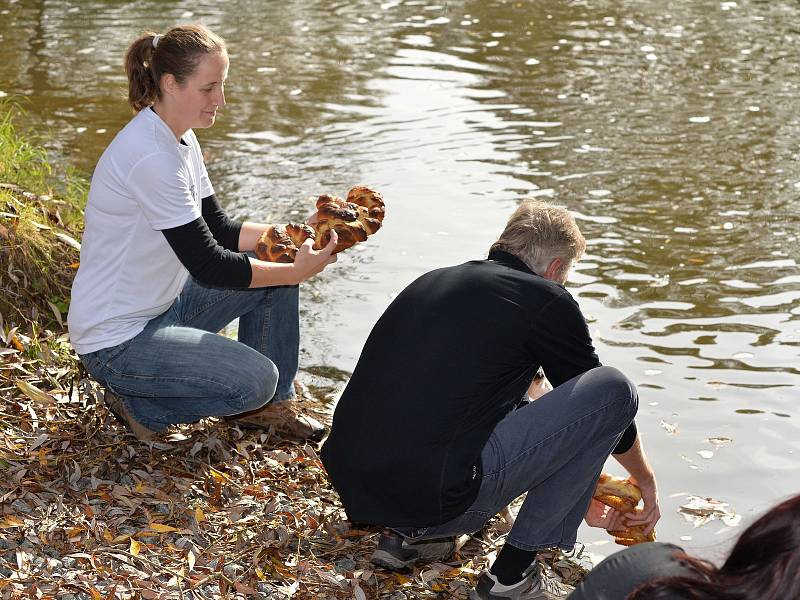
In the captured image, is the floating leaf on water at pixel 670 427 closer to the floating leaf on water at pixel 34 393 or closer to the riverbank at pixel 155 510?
the riverbank at pixel 155 510

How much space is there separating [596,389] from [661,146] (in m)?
6.04

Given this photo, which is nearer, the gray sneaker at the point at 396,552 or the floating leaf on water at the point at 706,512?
the gray sneaker at the point at 396,552

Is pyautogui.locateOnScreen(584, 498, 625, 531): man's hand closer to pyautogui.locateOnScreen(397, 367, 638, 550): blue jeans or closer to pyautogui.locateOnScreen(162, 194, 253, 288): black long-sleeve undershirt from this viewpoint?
pyautogui.locateOnScreen(397, 367, 638, 550): blue jeans

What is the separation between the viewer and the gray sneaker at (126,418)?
4.82 m

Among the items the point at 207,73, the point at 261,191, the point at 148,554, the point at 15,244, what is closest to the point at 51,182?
the point at 261,191

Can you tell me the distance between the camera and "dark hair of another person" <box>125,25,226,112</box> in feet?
15.0

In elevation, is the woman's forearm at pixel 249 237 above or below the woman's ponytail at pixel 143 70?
below

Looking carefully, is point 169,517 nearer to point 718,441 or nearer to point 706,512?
point 706,512

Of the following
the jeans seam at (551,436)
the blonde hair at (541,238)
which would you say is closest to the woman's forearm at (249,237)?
the blonde hair at (541,238)

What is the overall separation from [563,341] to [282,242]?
1.66m

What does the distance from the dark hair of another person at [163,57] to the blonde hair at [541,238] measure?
1553mm

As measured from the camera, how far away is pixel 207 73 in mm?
4609

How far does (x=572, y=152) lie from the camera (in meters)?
9.50

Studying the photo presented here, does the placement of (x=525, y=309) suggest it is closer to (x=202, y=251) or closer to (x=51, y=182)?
(x=202, y=251)
